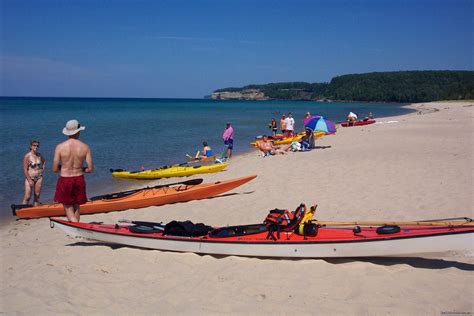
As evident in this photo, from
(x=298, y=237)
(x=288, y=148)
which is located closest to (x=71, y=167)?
(x=298, y=237)

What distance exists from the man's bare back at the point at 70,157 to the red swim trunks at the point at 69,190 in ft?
0.29

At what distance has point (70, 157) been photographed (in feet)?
19.7

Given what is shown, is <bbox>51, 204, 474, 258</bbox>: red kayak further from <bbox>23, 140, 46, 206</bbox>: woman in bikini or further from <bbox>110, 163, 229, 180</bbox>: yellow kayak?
<bbox>110, 163, 229, 180</bbox>: yellow kayak

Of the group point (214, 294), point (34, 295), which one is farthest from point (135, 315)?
point (34, 295)

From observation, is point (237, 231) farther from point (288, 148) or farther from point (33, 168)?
point (288, 148)

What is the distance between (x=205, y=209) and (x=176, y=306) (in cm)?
425

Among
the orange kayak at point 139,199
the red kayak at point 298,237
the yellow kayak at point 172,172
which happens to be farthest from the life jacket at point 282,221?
the yellow kayak at point 172,172

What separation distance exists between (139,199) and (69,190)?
284cm

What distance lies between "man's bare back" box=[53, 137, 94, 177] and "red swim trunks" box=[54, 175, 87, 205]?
90 mm

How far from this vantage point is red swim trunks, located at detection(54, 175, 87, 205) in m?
6.08

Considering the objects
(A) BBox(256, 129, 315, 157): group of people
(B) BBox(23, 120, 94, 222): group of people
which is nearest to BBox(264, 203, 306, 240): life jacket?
(B) BBox(23, 120, 94, 222): group of people

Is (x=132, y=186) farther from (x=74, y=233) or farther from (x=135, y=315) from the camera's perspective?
(x=135, y=315)

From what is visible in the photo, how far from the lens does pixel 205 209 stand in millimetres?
8484

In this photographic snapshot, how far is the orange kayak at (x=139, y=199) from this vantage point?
8688mm
